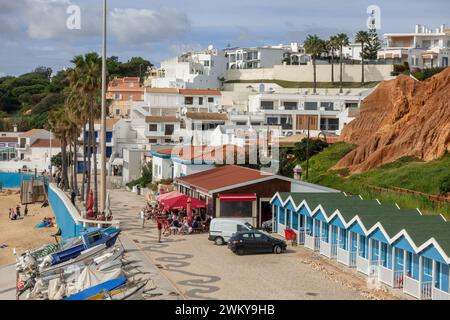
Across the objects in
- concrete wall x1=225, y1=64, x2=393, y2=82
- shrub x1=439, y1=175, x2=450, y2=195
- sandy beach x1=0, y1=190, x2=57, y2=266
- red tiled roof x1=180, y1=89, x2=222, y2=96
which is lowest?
sandy beach x1=0, y1=190, x2=57, y2=266

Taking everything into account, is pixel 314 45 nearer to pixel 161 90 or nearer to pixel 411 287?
pixel 161 90

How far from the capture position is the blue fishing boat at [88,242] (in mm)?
26453

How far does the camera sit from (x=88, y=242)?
1086 inches

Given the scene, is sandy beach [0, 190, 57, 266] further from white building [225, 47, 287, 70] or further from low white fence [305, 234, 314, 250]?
white building [225, 47, 287, 70]

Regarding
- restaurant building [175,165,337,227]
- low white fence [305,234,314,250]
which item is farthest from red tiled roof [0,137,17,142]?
low white fence [305,234,314,250]

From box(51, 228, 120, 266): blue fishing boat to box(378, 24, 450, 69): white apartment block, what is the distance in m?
93.8

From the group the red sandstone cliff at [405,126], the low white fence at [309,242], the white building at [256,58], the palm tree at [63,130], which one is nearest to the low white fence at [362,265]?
the low white fence at [309,242]

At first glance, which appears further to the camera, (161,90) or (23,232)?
(161,90)

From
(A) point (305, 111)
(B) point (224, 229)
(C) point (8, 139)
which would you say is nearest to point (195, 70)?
(C) point (8, 139)

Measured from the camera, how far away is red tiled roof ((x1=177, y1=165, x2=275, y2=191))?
36.5 metres

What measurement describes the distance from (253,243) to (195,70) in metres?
89.0

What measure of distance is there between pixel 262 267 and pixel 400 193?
15445 millimetres

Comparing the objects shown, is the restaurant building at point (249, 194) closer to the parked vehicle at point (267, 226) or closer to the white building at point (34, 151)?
the parked vehicle at point (267, 226)

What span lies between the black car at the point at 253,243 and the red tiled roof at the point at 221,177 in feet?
21.7
